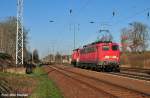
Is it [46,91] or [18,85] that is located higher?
[18,85]

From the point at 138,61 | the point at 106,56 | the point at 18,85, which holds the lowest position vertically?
the point at 18,85

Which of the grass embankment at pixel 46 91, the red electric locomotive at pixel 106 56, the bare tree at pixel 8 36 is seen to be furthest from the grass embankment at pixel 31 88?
the bare tree at pixel 8 36

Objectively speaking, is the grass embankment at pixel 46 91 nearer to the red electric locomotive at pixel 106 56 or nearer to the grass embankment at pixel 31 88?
the grass embankment at pixel 31 88

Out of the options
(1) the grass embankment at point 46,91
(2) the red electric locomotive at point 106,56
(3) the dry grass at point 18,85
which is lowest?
(1) the grass embankment at point 46,91

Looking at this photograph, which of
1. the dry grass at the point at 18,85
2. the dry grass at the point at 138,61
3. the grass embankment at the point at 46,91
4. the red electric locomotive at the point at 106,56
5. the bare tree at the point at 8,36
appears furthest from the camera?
the bare tree at the point at 8,36

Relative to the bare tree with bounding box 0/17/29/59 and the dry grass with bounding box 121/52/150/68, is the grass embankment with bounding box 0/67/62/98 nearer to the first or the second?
the dry grass with bounding box 121/52/150/68

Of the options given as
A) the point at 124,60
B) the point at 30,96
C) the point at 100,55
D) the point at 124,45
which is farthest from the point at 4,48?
the point at 30,96

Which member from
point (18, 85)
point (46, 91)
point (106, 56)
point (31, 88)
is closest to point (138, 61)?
point (106, 56)

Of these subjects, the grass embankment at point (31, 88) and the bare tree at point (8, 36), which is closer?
the grass embankment at point (31, 88)

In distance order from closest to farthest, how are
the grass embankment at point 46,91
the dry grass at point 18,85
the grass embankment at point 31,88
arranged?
the grass embankment at point 46,91 → the grass embankment at point 31,88 → the dry grass at point 18,85

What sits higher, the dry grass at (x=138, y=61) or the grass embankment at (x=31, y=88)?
the dry grass at (x=138, y=61)

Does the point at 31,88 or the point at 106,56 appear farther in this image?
the point at 106,56

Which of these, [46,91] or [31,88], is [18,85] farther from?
[46,91]

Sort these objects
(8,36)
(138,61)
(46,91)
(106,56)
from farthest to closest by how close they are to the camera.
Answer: (8,36) < (138,61) < (106,56) < (46,91)
